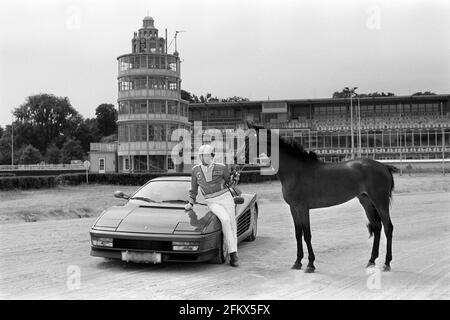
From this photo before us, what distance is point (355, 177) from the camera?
28.2ft

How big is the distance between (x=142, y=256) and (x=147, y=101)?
4993cm

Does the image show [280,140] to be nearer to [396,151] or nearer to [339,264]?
[339,264]

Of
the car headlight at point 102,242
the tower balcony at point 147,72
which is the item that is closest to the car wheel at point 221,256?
the car headlight at point 102,242

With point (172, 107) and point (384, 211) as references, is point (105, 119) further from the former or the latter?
point (384, 211)

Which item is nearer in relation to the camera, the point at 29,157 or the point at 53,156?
the point at 29,157

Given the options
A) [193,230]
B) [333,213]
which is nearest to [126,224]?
[193,230]

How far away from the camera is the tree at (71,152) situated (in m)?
85.9

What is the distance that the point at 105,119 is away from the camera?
10725 centimetres

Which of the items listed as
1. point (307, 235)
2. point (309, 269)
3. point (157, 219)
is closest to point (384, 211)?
point (307, 235)

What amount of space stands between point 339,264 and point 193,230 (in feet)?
8.33

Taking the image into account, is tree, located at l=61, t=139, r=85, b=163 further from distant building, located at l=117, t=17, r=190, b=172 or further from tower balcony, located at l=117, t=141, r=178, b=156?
tower balcony, located at l=117, t=141, r=178, b=156

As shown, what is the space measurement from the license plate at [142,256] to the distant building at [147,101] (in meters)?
48.2

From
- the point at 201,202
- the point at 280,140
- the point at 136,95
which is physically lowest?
the point at 201,202

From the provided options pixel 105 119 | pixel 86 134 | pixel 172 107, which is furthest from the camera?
pixel 105 119
